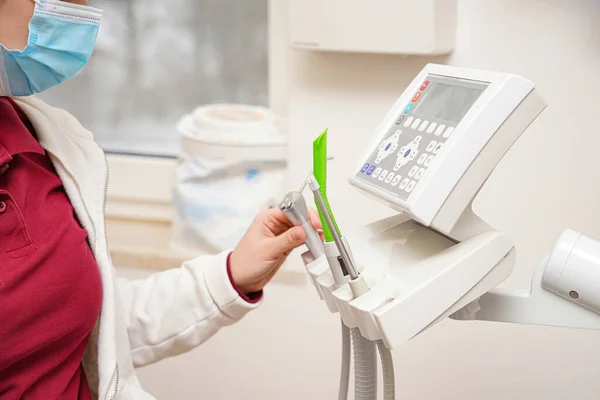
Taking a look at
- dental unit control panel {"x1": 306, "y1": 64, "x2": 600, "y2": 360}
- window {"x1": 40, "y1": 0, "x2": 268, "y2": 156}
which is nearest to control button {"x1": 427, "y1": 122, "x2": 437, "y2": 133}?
dental unit control panel {"x1": 306, "y1": 64, "x2": 600, "y2": 360}

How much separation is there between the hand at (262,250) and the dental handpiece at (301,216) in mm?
113

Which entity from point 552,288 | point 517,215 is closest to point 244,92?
point 517,215

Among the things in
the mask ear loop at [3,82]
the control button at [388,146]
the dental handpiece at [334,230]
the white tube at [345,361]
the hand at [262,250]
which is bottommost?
the white tube at [345,361]

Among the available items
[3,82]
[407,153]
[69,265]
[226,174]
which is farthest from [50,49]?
[226,174]

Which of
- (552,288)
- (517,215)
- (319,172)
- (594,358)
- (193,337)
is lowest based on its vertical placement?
(594,358)

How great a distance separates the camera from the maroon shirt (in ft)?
2.93

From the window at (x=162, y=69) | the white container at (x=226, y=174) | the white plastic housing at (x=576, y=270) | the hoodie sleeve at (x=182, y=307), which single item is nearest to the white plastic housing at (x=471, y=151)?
the white plastic housing at (x=576, y=270)

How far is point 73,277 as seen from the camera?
37.6 inches

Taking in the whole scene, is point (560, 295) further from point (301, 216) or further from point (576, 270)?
point (301, 216)

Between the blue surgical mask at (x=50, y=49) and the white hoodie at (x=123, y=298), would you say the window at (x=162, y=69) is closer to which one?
the white hoodie at (x=123, y=298)

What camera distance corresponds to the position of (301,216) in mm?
830

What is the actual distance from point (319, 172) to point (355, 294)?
0.42ft

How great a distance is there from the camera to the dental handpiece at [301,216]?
818mm

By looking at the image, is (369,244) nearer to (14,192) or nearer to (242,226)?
(14,192)
